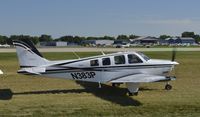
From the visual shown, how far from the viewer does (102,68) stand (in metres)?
16.3

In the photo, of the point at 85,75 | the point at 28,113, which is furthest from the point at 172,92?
the point at 28,113

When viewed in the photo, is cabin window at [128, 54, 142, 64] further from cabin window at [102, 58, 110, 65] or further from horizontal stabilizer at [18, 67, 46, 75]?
horizontal stabilizer at [18, 67, 46, 75]

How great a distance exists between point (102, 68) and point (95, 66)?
0.31m

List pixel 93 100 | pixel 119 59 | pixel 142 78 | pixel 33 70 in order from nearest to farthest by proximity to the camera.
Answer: pixel 93 100 < pixel 142 78 < pixel 33 70 < pixel 119 59

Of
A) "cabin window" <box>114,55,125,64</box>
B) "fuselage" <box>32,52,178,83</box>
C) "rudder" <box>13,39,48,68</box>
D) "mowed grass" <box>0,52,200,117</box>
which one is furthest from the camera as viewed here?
"cabin window" <box>114,55,125,64</box>

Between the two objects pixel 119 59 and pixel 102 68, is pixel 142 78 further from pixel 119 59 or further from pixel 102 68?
pixel 102 68

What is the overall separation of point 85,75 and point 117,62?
4.83ft

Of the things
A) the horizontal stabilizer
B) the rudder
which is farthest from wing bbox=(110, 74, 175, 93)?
the rudder

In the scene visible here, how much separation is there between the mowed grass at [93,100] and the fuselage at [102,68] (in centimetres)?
78

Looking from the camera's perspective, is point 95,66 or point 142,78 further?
point 95,66

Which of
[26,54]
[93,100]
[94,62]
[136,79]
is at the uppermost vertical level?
[26,54]

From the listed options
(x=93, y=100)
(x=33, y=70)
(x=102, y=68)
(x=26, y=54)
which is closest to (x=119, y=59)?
(x=102, y=68)

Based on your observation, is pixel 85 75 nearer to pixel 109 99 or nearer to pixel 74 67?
pixel 74 67

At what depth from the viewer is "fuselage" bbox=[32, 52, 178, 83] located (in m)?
16.1
